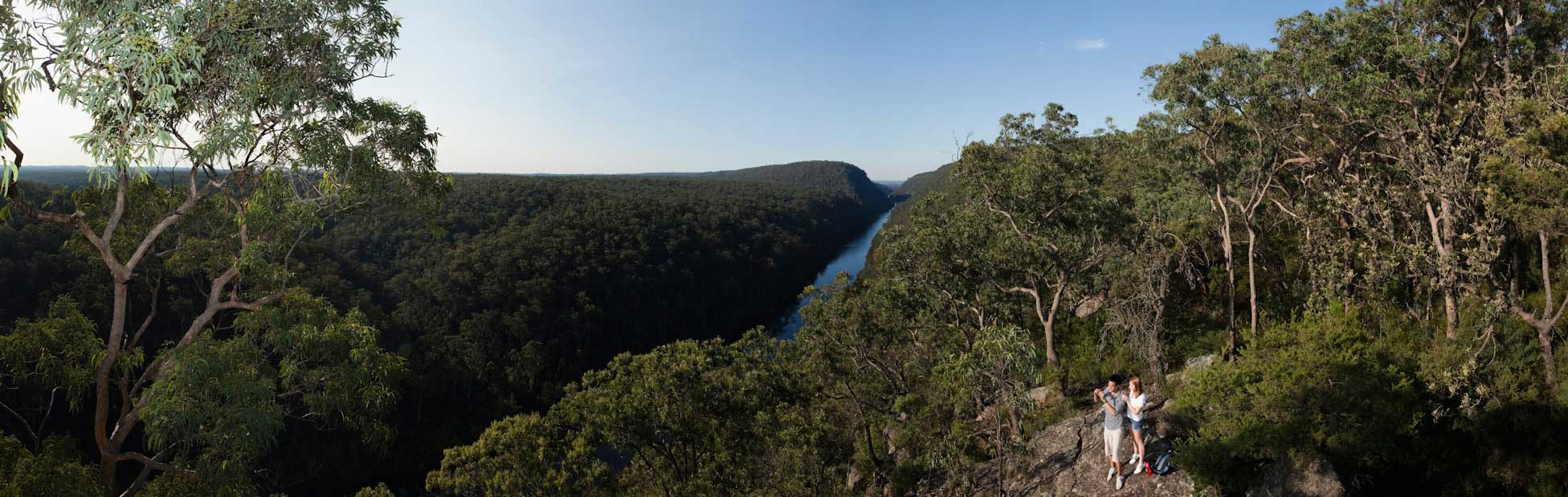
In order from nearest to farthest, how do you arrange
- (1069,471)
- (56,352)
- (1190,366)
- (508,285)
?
(56,352), (1069,471), (1190,366), (508,285)

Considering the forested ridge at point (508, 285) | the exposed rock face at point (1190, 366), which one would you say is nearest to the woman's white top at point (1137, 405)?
the exposed rock face at point (1190, 366)

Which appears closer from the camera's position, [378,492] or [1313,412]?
[1313,412]

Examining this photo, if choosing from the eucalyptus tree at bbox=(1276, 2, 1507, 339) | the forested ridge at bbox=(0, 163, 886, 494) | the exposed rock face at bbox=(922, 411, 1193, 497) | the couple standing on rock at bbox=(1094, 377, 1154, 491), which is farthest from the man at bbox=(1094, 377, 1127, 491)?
the forested ridge at bbox=(0, 163, 886, 494)

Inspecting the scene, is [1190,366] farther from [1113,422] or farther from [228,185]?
[228,185]

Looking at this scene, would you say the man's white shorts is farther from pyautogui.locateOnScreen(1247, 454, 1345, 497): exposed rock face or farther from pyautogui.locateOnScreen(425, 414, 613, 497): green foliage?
pyautogui.locateOnScreen(425, 414, 613, 497): green foliage

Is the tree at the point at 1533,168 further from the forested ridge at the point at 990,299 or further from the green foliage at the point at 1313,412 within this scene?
the green foliage at the point at 1313,412

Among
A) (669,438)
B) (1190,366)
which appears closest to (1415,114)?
(1190,366)

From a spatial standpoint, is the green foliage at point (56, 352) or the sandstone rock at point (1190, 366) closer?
the green foliage at point (56, 352)
